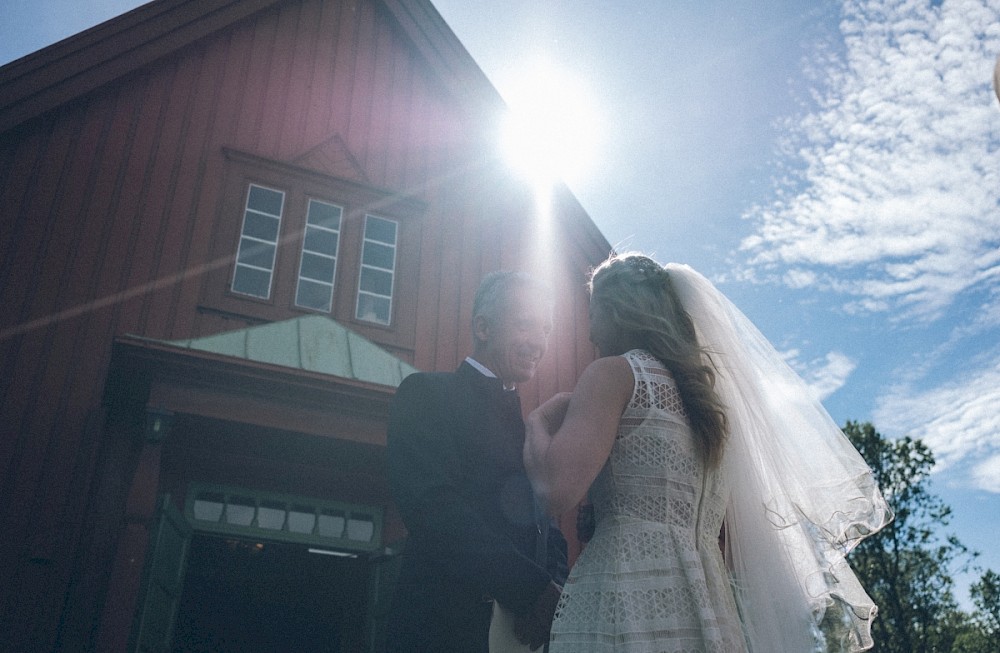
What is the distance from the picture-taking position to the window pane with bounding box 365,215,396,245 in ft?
27.8

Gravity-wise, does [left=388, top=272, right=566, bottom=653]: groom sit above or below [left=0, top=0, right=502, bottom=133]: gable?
below

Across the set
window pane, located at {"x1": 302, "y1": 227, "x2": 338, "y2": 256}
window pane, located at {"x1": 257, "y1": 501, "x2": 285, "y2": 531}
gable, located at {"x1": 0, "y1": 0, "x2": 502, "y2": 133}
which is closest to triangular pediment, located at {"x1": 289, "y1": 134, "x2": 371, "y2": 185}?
window pane, located at {"x1": 302, "y1": 227, "x2": 338, "y2": 256}

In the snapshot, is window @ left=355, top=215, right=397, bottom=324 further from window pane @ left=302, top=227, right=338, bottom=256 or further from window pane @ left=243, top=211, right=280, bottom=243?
window pane @ left=243, top=211, right=280, bottom=243

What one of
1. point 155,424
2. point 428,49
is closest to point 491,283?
point 155,424

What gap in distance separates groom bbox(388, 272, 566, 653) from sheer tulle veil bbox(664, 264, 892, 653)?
62 centimetres

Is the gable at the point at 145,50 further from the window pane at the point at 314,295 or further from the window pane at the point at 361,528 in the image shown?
the window pane at the point at 361,528

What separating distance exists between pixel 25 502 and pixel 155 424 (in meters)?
1.46

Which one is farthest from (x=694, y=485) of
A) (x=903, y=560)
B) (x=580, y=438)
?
(x=903, y=560)

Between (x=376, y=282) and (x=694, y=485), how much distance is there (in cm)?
639

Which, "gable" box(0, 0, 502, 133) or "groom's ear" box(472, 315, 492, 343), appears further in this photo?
"gable" box(0, 0, 502, 133)

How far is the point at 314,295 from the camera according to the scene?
7.86m

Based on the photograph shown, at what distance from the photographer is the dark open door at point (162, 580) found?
15.8ft

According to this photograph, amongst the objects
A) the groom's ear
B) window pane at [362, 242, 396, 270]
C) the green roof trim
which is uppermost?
window pane at [362, 242, 396, 270]

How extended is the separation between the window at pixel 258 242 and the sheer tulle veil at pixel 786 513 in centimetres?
595
